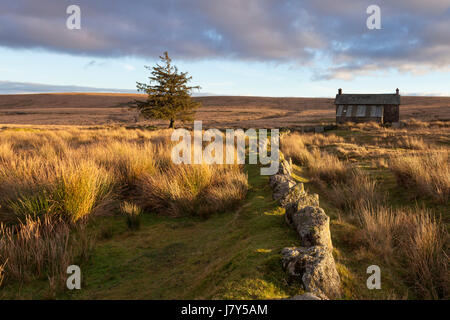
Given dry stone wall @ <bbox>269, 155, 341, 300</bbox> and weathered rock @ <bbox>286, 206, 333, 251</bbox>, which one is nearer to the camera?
dry stone wall @ <bbox>269, 155, 341, 300</bbox>

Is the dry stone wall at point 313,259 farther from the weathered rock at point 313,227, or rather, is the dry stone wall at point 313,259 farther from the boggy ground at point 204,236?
the boggy ground at point 204,236

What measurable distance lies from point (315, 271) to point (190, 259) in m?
1.70

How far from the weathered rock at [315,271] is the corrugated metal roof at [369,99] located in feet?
124

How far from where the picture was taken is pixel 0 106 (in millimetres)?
103938

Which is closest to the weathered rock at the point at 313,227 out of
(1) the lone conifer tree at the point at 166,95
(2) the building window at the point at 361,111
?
(1) the lone conifer tree at the point at 166,95

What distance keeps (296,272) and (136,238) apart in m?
2.71

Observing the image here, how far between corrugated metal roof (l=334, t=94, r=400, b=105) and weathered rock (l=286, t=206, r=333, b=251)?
36897 millimetres

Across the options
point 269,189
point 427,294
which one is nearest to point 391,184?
point 269,189

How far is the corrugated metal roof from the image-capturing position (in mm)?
35812

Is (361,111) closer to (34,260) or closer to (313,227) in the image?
(313,227)

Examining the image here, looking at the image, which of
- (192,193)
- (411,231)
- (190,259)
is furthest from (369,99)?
(190,259)

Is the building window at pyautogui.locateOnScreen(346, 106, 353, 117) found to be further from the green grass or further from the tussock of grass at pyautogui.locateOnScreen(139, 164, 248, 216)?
the green grass

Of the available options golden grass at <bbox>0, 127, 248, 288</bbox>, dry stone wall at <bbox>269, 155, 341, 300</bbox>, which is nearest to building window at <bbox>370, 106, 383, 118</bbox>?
golden grass at <bbox>0, 127, 248, 288</bbox>
